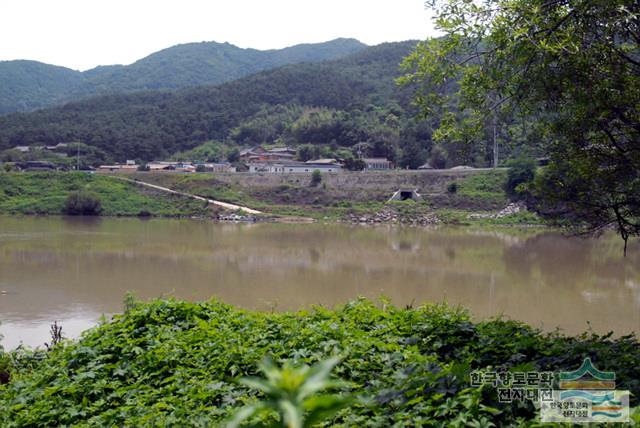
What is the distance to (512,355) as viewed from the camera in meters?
3.68

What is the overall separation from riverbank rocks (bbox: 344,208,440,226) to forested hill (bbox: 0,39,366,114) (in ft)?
348

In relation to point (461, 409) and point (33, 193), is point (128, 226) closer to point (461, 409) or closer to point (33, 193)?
point (33, 193)

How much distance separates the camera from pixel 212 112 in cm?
8075

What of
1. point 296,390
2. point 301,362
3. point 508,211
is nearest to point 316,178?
point 508,211

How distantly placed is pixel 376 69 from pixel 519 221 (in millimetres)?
72128

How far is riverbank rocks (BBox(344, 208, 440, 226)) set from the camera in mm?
37284

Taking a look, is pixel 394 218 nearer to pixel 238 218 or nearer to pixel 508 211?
pixel 508 211

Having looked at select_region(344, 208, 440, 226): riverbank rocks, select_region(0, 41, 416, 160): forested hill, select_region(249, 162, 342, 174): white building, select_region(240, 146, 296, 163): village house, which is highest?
select_region(0, 41, 416, 160): forested hill

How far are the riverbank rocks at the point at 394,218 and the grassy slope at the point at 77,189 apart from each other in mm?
11105

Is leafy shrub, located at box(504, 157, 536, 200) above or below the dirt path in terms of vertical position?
above

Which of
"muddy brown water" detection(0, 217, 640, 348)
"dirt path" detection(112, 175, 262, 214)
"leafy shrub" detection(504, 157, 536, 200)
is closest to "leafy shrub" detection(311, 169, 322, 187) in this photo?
"dirt path" detection(112, 175, 262, 214)

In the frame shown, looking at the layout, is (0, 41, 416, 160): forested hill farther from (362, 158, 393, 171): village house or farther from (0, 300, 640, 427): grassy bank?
(0, 300, 640, 427): grassy bank

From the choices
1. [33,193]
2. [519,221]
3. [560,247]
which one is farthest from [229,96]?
[560,247]

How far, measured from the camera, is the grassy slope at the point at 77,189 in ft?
133
